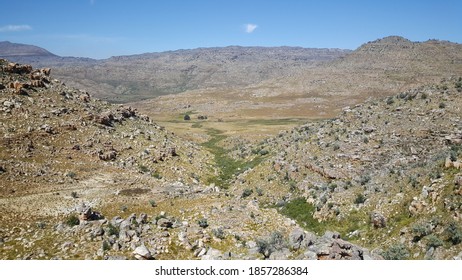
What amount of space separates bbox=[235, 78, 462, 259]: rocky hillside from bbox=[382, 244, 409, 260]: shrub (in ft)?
0.13

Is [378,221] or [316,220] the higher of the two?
[378,221]

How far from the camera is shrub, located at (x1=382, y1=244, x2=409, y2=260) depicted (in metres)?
14.6

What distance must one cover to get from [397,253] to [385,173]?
10.2m

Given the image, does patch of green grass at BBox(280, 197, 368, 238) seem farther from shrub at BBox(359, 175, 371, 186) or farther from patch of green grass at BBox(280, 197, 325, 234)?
shrub at BBox(359, 175, 371, 186)

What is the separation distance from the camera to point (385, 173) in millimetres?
24109

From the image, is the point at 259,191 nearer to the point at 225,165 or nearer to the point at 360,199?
the point at 360,199

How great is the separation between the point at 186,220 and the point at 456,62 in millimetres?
Answer: 161372

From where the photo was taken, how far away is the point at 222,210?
19.5 metres

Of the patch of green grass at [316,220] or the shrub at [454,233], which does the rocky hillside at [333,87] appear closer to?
the patch of green grass at [316,220]

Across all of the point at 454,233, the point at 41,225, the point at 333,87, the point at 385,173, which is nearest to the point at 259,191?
the point at 385,173

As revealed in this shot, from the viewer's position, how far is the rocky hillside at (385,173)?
16.6m

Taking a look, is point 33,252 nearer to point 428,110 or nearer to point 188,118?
point 428,110

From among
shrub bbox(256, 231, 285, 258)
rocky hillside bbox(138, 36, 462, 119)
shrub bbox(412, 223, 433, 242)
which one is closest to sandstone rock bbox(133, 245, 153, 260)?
shrub bbox(256, 231, 285, 258)

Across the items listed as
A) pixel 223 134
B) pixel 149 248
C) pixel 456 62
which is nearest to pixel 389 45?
pixel 456 62
